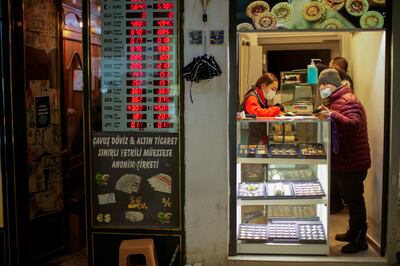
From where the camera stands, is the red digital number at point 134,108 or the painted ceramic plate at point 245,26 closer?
the painted ceramic plate at point 245,26

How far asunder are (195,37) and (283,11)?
2.93ft

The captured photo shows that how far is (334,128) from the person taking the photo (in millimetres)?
5297

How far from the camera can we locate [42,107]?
5.57 metres

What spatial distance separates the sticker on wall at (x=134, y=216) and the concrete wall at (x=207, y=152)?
48cm

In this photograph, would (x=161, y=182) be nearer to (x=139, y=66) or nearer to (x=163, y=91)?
(x=163, y=91)

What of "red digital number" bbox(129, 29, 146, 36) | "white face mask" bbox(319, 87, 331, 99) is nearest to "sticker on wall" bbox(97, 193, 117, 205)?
"red digital number" bbox(129, 29, 146, 36)

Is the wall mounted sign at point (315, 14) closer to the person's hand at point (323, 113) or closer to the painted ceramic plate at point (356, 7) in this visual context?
the painted ceramic plate at point (356, 7)

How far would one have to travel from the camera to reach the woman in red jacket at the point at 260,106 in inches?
210

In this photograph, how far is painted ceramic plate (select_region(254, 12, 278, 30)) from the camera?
488cm

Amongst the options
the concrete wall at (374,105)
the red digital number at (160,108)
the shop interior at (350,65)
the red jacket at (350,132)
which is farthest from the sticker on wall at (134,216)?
the concrete wall at (374,105)

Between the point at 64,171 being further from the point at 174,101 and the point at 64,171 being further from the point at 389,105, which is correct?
the point at 389,105

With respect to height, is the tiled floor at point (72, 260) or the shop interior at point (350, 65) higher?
the shop interior at point (350, 65)

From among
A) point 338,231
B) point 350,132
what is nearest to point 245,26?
point 350,132

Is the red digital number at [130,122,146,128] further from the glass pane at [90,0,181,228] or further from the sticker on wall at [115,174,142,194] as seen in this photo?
the sticker on wall at [115,174,142,194]
